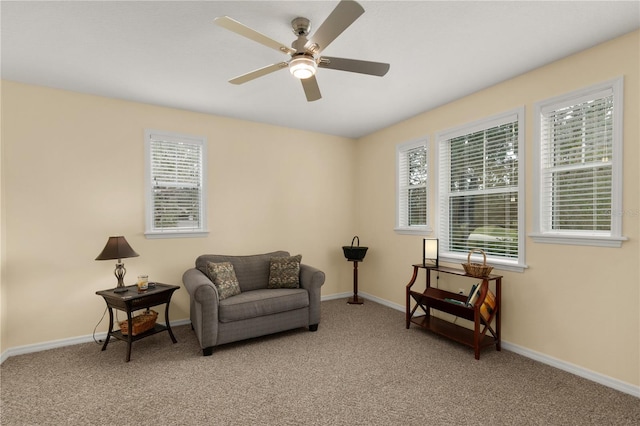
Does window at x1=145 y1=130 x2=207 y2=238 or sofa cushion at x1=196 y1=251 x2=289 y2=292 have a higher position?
window at x1=145 y1=130 x2=207 y2=238

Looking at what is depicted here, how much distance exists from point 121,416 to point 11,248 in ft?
7.30

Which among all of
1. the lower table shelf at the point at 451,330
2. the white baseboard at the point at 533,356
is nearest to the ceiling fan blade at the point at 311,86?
the lower table shelf at the point at 451,330

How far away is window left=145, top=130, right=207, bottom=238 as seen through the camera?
380cm

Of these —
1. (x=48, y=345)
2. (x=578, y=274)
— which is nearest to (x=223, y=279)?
(x=48, y=345)

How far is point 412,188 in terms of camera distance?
4.43 metres

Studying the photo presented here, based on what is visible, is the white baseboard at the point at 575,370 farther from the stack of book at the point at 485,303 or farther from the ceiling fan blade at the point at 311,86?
the ceiling fan blade at the point at 311,86

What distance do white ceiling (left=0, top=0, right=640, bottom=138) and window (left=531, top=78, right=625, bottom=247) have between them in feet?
1.47

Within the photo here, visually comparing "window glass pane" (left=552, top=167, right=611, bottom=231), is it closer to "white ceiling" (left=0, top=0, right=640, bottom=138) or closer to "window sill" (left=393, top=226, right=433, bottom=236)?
"white ceiling" (left=0, top=0, right=640, bottom=138)

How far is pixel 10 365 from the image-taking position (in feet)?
9.45

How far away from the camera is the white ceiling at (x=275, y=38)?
209 cm

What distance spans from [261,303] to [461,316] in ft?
6.87

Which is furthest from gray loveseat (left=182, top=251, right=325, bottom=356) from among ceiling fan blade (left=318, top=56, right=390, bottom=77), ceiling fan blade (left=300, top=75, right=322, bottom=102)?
ceiling fan blade (left=318, top=56, right=390, bottom=77)

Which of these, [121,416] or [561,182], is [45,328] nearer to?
[121,416]

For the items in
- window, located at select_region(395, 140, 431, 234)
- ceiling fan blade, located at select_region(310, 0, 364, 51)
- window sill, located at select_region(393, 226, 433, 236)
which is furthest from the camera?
window, located at select_region(395, 140, 431, 234)
